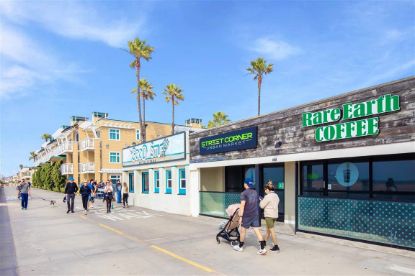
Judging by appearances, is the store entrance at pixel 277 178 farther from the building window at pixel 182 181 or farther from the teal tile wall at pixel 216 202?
the building window at pixel 182 181

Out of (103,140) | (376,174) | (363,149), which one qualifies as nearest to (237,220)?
(363,149)

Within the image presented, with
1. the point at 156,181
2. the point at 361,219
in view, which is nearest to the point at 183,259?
the point at 361,219

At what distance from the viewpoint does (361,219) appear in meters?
9.14

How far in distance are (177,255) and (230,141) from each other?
638 centimetres

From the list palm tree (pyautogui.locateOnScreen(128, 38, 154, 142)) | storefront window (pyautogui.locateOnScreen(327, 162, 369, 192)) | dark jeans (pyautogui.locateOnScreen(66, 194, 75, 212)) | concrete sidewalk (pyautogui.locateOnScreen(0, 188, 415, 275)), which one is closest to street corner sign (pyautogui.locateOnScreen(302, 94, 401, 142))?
storefront window (pyautogui.locateOnScreen(327, 162, 369, 192))

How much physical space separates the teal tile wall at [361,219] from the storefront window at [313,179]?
5.05 feet

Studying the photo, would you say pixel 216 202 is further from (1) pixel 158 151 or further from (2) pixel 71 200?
(2) pixel 71 200

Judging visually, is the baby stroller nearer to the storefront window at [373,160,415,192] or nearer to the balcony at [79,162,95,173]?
the storefront window at [373,160,415,192]

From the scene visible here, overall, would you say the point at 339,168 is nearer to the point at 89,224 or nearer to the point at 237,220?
the point at 237,220

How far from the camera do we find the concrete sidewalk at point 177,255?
705cm

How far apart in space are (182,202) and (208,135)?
389 centimetres

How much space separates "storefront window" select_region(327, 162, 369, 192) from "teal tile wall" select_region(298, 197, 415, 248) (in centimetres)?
129

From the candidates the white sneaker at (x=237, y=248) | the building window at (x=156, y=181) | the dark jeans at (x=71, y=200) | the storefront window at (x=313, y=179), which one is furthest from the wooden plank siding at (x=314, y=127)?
the dark jeans at (x=71, y=200)

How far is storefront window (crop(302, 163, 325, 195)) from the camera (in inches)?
467
